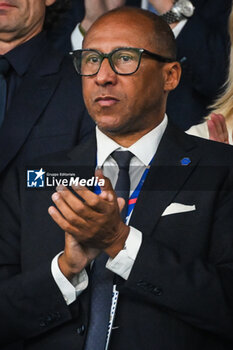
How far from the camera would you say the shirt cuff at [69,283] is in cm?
206

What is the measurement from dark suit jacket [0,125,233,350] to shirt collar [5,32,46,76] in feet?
1.80

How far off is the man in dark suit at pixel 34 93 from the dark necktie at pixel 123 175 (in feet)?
1.04

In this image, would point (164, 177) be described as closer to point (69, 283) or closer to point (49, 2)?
point (69, 283)

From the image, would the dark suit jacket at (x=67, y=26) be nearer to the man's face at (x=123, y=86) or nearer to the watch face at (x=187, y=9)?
the watch face at (x=187, y=9)

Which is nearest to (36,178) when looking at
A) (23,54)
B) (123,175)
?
(123,175)

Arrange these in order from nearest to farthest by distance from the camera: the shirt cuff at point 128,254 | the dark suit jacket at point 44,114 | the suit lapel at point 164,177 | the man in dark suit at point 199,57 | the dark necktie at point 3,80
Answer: the shirt cuff at point 128,254
the suit lapel at point 164,177
the dark suit jacket at point 44,114
the dark necktie at point 3,80
the man in dark suit at point 199,57

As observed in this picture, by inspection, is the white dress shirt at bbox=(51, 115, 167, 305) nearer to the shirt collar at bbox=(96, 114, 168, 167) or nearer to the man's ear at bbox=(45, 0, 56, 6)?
the shirt collar at bbox=(96, 114, 168, 167)

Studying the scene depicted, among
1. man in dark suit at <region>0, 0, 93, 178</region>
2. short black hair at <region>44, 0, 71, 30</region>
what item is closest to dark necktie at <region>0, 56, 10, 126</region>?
man in dark suit at <region>0, 0, 93, 178</region>

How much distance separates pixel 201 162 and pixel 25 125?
2.14 ft

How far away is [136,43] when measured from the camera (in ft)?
7.35

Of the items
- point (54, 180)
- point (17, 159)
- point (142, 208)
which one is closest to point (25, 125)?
point (17, 159)

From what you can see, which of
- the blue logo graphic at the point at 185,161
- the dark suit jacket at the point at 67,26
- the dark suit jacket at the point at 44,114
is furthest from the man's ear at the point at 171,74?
the dark suit jacket at the point at 67,26

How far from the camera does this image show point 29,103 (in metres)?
2.61

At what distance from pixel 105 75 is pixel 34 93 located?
0.51 metres
